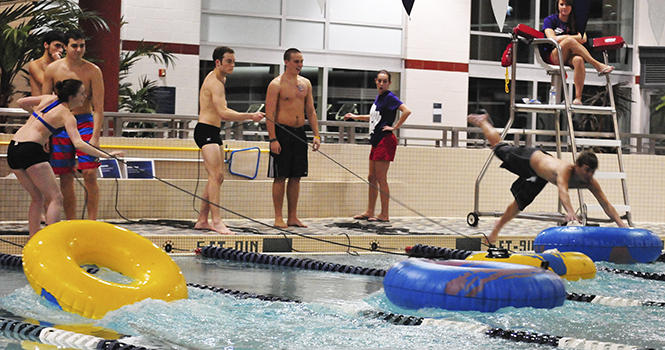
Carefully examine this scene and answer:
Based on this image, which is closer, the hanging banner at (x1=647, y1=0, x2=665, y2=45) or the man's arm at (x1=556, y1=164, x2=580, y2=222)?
the man's arm at (x1=556, y1=164, x2=580, y2=222)

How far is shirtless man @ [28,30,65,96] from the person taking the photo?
7039 millimetres

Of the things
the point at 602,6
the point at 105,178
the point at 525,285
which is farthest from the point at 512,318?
the point at 602,6

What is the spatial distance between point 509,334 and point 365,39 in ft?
42.1

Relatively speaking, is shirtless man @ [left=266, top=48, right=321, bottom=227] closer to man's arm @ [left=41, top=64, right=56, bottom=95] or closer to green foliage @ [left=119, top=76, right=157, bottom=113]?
man's arm @ [left=41, top=64, right=56, bottom=95]

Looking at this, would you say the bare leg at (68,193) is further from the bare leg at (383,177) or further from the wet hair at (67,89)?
the bare leg at (383,177)

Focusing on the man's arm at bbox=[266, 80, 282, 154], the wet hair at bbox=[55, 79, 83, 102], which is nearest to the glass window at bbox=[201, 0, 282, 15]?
the man's arm at bbox=[266, 80, 282, 154]

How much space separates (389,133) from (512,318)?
5034mm

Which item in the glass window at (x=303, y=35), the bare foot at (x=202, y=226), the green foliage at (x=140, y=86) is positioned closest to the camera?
the bare foot at (x=202, y=226)

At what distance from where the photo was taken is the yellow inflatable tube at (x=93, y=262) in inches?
151

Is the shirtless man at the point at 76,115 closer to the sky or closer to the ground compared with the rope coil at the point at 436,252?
closer to the sky

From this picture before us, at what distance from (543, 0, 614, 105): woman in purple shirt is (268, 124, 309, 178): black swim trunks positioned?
130 inches

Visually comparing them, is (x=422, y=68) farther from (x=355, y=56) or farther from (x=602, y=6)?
(x=602, y=6)

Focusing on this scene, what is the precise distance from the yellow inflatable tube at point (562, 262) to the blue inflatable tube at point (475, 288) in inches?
30.1

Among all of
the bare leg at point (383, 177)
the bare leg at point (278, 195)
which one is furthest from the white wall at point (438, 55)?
the bare leg at point (278, 195)
